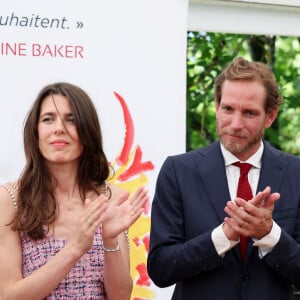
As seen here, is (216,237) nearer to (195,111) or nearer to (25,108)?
(25,108)

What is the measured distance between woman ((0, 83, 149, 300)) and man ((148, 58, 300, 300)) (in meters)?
0.15

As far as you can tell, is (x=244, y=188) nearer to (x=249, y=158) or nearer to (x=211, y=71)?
(x=249, y=158)

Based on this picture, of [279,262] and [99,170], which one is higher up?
[99,170]

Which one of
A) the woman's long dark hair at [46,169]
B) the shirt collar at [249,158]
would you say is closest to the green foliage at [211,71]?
the shirt collar at [249,158]

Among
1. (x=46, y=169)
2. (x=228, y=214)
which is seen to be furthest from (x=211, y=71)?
(x=228, y=214)

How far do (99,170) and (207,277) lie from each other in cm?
56

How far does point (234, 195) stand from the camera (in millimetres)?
2568

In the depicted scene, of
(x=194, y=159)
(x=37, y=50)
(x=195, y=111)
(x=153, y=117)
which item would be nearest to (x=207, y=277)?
(x=194, y=159)

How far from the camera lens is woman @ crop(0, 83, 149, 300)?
2.42 meters

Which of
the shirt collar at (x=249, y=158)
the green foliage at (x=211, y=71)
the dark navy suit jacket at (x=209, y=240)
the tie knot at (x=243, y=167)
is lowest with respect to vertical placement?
the dark navy suit jacket at (x=209, y=240)

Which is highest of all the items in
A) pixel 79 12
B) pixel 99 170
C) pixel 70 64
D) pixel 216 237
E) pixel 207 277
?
pixel 79 12

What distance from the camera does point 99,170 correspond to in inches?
107

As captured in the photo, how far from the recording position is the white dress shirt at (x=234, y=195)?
240 cm

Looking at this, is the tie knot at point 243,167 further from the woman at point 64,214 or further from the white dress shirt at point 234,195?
the woman at point 64,214
